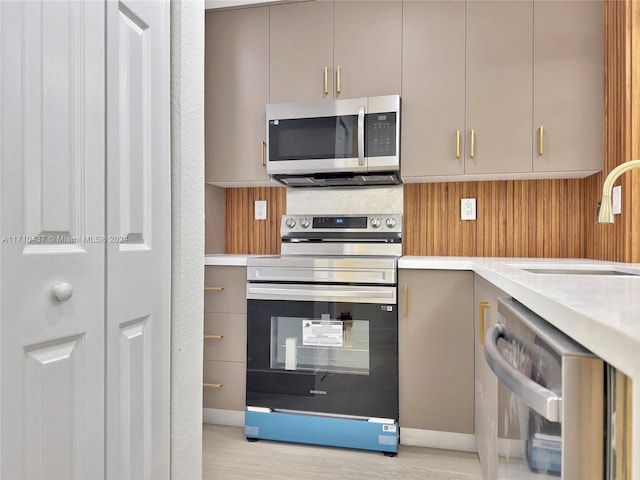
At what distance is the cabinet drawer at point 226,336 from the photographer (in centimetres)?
237

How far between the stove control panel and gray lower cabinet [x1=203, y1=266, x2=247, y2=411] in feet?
1.52

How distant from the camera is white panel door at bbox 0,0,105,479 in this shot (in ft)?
2.73

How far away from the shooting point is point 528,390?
678 millimetres

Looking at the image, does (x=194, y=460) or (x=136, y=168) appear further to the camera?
(x=194, y=460)

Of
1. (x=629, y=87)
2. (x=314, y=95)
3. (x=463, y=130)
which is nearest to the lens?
(x=629, y=87)

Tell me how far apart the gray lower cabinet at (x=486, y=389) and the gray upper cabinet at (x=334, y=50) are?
1.25m

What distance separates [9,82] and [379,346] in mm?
1793

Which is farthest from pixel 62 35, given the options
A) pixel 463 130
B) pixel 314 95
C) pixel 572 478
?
pixel 463 130

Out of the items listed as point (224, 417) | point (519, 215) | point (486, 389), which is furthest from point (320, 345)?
point (519, 215)

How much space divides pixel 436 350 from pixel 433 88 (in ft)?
4.46

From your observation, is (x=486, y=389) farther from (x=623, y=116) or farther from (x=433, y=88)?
(x=433, y=88)

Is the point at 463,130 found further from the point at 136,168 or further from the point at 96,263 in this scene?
the point at 96,263

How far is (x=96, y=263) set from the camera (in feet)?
3.43

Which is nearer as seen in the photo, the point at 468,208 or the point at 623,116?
the point at 623,116
